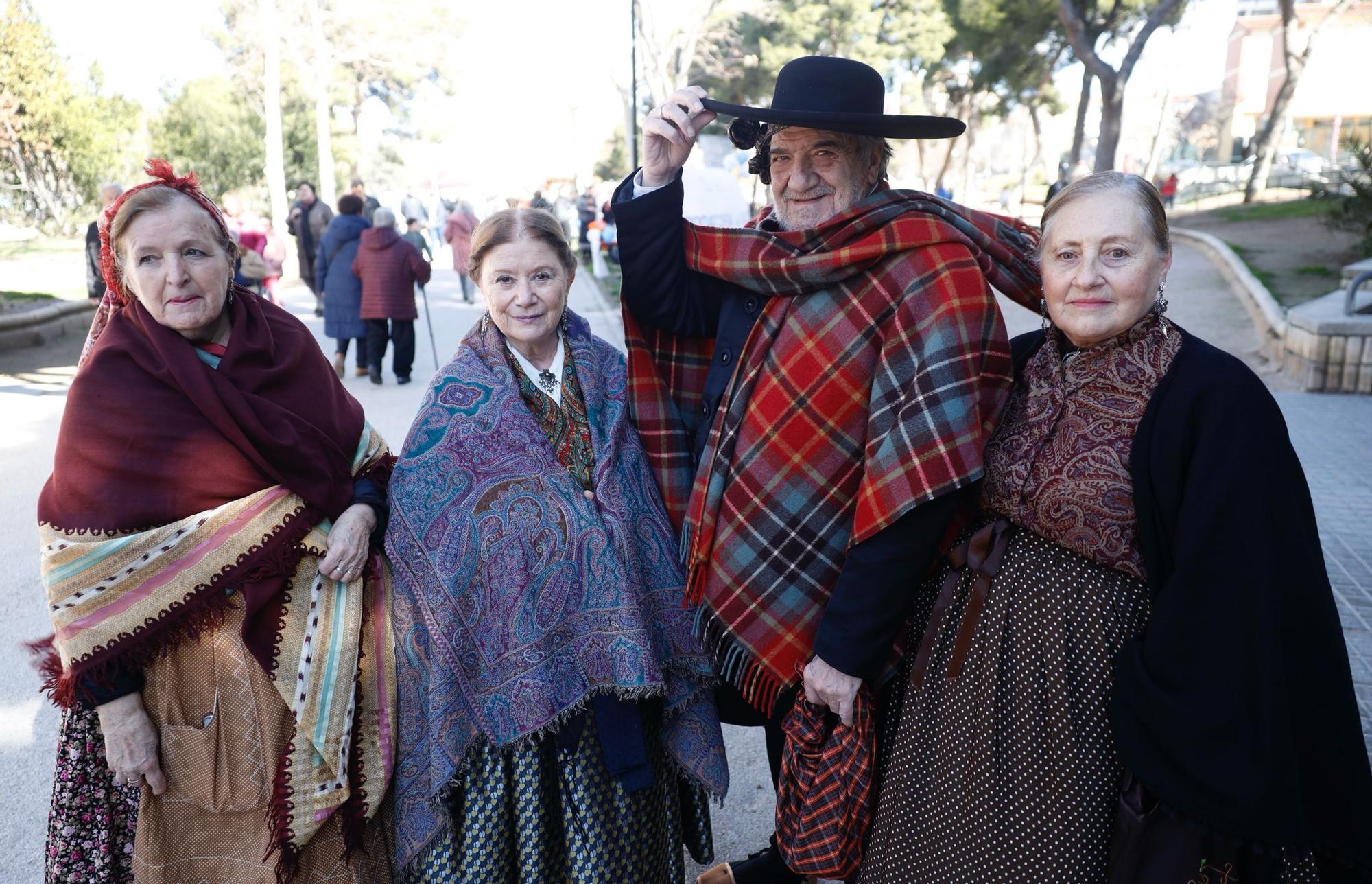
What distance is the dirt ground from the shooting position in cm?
1190

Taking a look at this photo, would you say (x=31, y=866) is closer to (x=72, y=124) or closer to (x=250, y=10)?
(x=72, y=124)

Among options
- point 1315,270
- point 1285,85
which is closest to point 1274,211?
point 1285,85

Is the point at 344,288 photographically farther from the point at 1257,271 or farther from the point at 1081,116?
the point at 1081,116

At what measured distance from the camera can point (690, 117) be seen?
223cm

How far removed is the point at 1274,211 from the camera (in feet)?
69.4

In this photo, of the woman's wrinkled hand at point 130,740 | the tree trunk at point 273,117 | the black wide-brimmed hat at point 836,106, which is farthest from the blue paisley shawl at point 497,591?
the tree trunk at point 273,117

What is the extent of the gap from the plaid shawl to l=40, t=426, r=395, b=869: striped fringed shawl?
765 millimetres

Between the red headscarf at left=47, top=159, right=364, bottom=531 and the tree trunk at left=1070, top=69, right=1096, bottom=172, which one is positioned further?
the tree trunk at left=1070, top=69, right=1096, bottom=172

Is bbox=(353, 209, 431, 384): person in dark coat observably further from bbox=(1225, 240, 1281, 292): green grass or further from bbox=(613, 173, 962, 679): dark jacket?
bbox=(1225, 240, 1281, 292): green grass

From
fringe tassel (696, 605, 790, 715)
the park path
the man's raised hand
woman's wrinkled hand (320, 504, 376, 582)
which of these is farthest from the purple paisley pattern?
the park path

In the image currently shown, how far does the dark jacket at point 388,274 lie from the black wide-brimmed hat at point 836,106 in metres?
7.79

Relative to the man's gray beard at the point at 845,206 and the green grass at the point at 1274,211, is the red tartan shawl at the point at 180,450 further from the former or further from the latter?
the green grass at the point at 1274,211

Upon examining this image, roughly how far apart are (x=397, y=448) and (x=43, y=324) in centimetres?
763

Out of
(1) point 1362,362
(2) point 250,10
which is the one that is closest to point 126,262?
(1) point 1362,362
